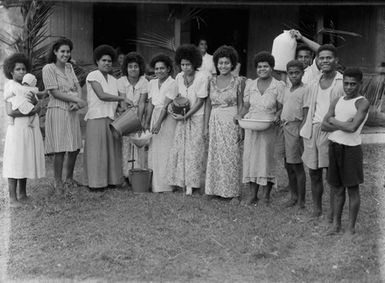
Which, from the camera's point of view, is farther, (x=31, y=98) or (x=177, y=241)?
(x=31, y=98)

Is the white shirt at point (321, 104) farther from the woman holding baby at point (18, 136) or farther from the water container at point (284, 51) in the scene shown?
the woman holding baby at point (18, 136)

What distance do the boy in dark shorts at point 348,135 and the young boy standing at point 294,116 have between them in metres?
0.70

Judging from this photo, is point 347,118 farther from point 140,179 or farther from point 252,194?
point 140,179

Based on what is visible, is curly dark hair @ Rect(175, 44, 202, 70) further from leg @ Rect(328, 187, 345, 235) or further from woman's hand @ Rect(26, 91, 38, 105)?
leg @ Rect(328, 187, 345, 235)

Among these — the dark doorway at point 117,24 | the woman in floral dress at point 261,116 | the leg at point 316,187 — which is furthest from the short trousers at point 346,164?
the dark doorway at point 117,24

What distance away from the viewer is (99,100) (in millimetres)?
6867

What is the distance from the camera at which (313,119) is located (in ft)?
18.5

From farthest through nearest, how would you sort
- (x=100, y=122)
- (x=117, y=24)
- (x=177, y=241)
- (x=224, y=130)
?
(x=117, y=24)
(x=100, y=122)
(x=224, y=130)
(x=177, y=241)

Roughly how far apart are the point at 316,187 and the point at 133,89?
8.43ft

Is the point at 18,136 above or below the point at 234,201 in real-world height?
above

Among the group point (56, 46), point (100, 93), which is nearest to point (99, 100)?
point (100, 93)

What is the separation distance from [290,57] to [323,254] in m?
2.88

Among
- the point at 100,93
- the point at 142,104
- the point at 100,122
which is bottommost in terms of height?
the point at 100,122

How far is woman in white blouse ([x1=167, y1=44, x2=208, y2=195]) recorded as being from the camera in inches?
259
